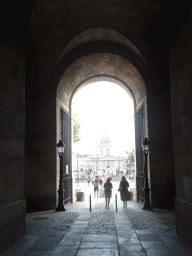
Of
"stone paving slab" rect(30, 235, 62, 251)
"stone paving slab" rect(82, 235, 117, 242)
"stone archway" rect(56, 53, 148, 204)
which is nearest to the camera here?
"stone paving slab" rect(30, 235, 62, 251)

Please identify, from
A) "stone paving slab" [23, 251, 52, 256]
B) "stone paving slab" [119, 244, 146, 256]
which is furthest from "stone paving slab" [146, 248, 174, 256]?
"stone paving slab" [23, 251, 52, 256]

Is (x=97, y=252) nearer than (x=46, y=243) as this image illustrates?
Yes

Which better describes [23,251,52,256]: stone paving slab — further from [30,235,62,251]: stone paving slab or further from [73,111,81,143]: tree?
[73,111,81,143]: tree

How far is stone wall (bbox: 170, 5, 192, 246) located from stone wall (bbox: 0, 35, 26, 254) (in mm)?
4327

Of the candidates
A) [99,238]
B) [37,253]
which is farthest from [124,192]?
[37,253]

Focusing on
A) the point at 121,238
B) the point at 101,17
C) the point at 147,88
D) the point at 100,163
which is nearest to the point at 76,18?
the point at 101,17

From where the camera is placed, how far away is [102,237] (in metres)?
6.85

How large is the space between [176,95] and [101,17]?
6.70m

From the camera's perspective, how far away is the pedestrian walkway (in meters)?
5.69

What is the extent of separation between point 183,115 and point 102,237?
→ 4.01 meters

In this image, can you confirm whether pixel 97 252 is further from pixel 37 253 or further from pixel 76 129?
pixel 76 129

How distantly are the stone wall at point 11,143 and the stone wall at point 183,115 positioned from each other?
433 cm

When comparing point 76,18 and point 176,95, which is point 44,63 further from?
point 176,95

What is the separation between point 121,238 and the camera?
6734 mm
